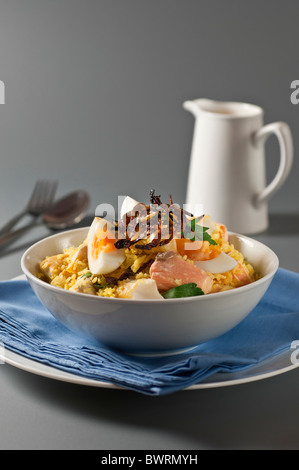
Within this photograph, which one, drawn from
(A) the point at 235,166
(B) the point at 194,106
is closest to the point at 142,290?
(A) the point at 235,166

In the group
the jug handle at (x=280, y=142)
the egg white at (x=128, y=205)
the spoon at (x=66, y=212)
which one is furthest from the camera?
the spoon at (x=66, y=212)

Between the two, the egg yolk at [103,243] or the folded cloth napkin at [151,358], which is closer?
the folded cloth napkin at [151,358]

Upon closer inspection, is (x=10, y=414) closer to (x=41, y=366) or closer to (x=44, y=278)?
(x=41, y=366)

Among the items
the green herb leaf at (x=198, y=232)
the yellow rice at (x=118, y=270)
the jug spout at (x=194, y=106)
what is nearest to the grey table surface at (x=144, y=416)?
the yellow rice at (x=118, y=270)

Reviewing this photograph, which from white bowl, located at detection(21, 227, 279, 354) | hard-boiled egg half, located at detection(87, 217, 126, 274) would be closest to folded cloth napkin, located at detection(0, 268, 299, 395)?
white bowl, located at detection(21, 227, 279, 354)

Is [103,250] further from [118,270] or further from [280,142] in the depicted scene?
[280,142]

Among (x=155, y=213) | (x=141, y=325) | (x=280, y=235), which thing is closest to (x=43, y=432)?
(x=141, y=325)

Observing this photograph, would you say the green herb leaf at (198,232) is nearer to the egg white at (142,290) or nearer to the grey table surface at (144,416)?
the egg white at (142,290)
